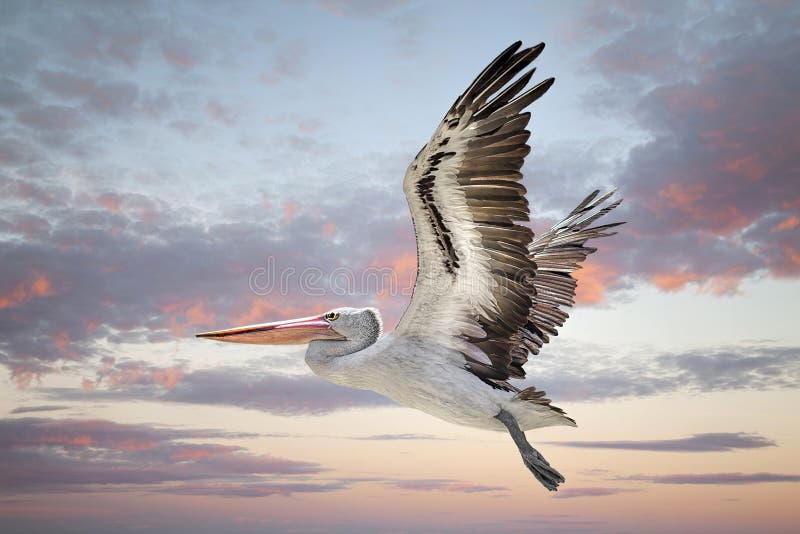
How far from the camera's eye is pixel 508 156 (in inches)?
259

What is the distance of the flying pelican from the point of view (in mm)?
6461

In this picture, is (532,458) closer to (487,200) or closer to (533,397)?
(533,397)

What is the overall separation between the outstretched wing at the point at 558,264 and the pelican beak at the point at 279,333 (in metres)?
2.73

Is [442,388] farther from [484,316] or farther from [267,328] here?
[267,328]

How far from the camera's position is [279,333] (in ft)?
28.6

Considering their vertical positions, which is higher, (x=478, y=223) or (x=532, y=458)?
(x=478, y=223)

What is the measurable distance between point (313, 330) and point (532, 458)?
292 centimetres

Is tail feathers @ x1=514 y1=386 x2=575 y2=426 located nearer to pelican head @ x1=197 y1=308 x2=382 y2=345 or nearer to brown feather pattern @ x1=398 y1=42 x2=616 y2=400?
brown feather pattern @ x1=398 y1=42 x2=616 y2=400

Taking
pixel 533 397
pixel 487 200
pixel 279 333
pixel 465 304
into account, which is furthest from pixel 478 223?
pixel 279 333

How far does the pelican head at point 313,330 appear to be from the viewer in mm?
8406

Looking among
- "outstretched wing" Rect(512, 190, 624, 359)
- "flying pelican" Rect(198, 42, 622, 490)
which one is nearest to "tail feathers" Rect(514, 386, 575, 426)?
"flying pelican" Rect(198, 42, 622, 490)

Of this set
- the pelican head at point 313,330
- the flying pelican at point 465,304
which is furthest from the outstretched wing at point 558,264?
the pelican head at point 313,330

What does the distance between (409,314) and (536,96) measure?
2593mm

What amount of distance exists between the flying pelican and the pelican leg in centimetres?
1
